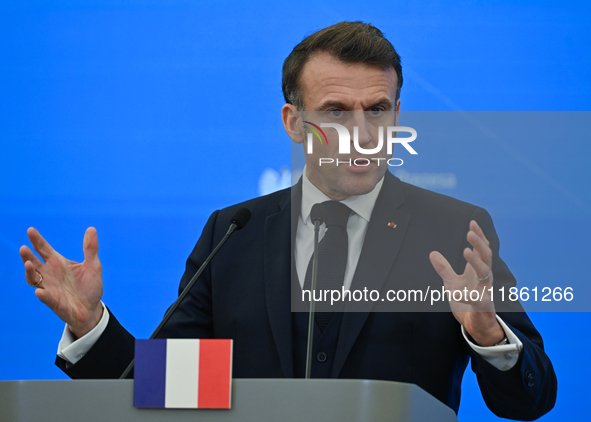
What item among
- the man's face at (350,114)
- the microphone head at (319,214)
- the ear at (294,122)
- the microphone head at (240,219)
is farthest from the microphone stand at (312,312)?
the ear at (294,122)

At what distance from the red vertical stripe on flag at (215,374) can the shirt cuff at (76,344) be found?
681mm

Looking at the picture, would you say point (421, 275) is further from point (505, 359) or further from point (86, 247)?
point (86, 247)

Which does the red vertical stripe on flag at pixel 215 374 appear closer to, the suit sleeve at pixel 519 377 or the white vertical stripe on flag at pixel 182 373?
the white vertical stripe on flag at pixel 182 373

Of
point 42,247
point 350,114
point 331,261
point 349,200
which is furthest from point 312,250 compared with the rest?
point 42,247

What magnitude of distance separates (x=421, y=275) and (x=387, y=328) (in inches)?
7.4

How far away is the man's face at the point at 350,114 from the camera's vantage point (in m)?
1.95

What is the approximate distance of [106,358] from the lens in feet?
5.30

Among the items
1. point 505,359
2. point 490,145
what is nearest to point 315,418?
point 505,359

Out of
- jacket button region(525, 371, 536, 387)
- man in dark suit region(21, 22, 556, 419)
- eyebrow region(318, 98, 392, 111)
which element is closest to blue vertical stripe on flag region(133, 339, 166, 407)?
man in dark suit region(21, 22, 556, 419)

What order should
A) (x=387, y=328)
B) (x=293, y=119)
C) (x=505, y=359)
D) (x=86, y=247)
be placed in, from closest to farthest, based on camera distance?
(x=505, y=359)
(x=86, y=247)
(x=387, y=328)
(x=293, y=119)

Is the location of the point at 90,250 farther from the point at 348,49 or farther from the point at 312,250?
the point at 348,49

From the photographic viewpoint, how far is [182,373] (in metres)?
1.00

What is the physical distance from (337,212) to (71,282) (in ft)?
2.59

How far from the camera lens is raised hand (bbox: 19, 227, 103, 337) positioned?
152 cm
